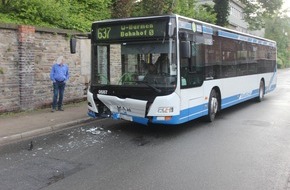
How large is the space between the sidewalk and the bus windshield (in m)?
1.73

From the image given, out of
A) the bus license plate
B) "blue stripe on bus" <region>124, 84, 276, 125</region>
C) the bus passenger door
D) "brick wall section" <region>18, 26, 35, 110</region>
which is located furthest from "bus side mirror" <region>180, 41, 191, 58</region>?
"brick wall section" <region>18, 26, 35, 110</region>

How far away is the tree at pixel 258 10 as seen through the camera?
34344mm

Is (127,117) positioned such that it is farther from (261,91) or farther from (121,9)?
(121,9)

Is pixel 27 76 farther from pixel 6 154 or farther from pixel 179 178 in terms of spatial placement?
pixel 179 178

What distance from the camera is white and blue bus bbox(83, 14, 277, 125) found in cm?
826

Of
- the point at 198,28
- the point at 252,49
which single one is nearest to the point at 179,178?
the point at 198,28

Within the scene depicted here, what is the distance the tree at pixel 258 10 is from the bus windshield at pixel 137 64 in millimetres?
29031

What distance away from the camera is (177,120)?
8.48m

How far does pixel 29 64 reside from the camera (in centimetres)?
1147

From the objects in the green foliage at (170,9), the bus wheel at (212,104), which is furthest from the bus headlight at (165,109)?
the green foliage at (170,9)

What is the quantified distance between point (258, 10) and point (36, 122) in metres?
31.1

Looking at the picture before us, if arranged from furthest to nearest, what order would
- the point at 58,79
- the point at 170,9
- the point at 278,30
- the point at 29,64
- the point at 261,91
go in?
the point at 278,30, the point at 170,9, the point at 261,91, the point at 58,79, the point at 29,64

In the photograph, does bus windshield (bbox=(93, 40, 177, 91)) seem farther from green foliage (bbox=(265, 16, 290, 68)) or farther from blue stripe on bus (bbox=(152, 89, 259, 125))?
green foliage (bbox=(265, 16, 290, 68))

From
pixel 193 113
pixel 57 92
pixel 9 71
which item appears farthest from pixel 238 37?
pixel 9 71
